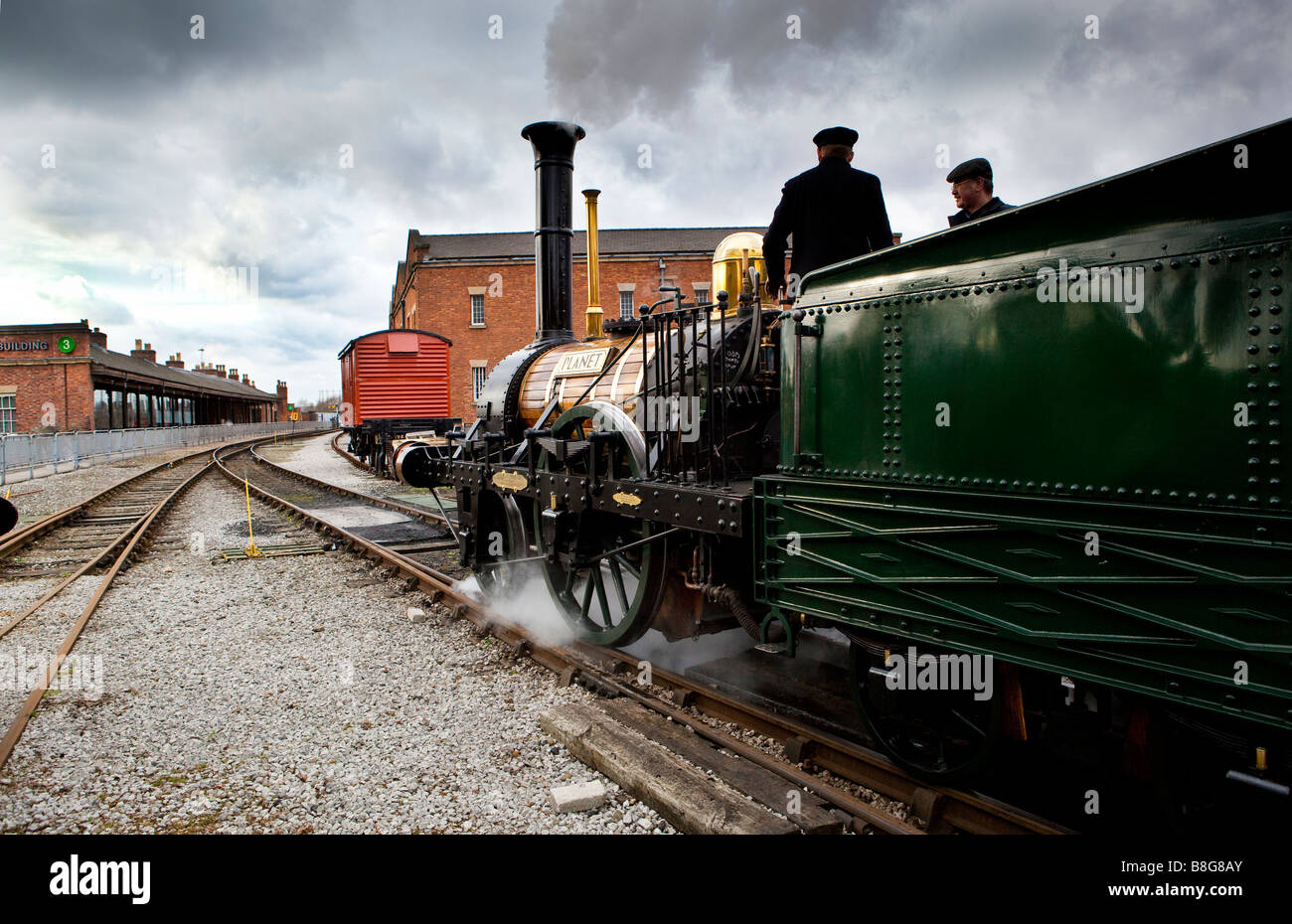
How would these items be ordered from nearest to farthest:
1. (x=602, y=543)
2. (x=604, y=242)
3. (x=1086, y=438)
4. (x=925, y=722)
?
(x=1086, y=438) → (x=925, y=722) → (x=602, y=543) → (x=604, y=242)

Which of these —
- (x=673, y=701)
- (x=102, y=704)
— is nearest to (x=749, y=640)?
(x=673, y=701)

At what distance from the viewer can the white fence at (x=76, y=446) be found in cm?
1906

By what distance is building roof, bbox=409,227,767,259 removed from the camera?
117ft

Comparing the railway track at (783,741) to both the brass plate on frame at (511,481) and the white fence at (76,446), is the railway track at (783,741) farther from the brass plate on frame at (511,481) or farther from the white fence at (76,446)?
the white fence at (76,446)

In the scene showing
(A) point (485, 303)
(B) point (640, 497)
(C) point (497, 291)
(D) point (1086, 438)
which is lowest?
(B) point (640, 497)

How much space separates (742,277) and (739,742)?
293cm

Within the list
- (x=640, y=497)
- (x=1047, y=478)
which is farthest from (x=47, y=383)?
(x=1047, y=478)

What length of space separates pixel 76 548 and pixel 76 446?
600 inches

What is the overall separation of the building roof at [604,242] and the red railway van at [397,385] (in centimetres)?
1267

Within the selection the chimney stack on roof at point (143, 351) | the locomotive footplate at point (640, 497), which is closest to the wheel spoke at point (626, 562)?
the locomotive footplate at point (640, 497)

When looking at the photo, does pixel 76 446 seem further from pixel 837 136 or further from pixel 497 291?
pixel 837 136

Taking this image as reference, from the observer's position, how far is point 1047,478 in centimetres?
254

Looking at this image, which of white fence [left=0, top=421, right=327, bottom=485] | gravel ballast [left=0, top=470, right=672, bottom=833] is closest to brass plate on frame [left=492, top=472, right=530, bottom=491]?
gravel ballast [left=0, top=470, right=672, bottom=833]
